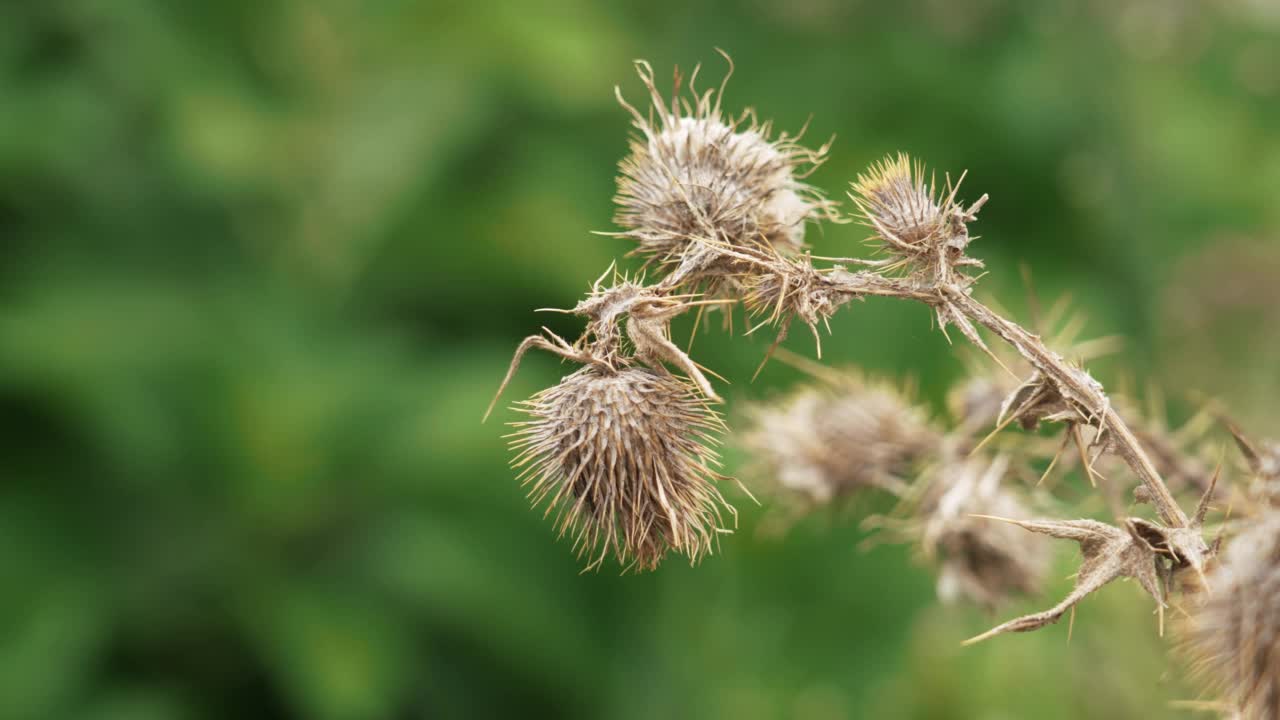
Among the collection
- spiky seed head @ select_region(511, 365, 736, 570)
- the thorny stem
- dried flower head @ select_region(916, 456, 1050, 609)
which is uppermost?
dried flower head @ select_region(916, 456, 1050, 609)

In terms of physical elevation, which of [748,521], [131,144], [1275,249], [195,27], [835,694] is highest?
[1275,249]

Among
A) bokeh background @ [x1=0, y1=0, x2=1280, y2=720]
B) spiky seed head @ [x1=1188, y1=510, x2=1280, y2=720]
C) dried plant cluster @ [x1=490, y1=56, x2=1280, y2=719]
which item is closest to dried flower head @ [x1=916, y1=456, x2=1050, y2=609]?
dried plant cluster @ [x1=490, y1=56, x2=1280, y2=719]

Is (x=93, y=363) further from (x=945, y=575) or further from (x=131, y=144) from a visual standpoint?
(x=945, y=575)

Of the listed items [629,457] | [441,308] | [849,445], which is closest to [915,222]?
[629,457]

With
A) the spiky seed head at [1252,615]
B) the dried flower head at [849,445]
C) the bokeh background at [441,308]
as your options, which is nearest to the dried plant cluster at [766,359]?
the spiky seed head at [1252,615]

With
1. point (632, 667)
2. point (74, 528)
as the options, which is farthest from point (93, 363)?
point (632, 667)

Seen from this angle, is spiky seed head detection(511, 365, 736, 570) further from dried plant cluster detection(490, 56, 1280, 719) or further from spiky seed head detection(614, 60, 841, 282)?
spiky seed head detection(614, 60, 841, 282)

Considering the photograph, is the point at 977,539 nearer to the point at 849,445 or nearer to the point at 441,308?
the point at 849,445
